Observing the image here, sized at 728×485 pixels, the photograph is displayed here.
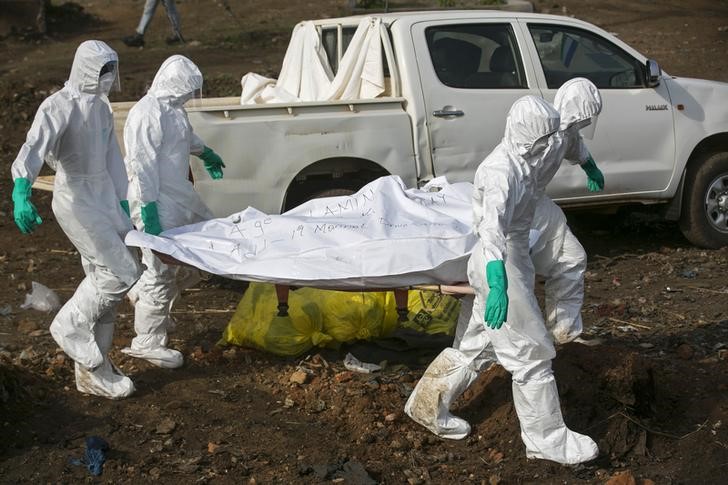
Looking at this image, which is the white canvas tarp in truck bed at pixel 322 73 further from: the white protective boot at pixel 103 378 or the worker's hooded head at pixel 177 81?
the white protective boot at pixel 103 378

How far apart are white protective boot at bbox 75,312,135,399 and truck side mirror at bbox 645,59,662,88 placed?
5.06 meters

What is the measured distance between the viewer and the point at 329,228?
20.5 ft

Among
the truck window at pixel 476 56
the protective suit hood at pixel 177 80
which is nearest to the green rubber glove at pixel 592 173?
the truck window at pixel 476 56

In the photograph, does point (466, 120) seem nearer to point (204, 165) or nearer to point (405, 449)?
point (204, 165)

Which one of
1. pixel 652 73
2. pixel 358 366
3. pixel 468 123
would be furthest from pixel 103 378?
pixel 652 73

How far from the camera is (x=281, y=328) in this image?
704 cm

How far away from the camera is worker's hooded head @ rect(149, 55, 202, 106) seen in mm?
6773

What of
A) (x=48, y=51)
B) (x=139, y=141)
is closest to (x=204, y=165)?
(x=139, y=141)

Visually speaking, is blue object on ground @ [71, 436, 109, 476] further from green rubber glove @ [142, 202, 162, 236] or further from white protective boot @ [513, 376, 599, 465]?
white protective boot @ [513, 376, 599, 465]

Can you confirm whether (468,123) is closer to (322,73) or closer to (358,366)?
(322,73)

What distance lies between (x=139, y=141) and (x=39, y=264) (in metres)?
3.36

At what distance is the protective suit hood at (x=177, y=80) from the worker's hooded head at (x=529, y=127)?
2347 millimetres

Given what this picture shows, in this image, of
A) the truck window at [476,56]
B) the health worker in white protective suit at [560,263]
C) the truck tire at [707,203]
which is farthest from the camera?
the truck tire at [707,203]

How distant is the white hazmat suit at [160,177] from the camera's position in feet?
21.9
